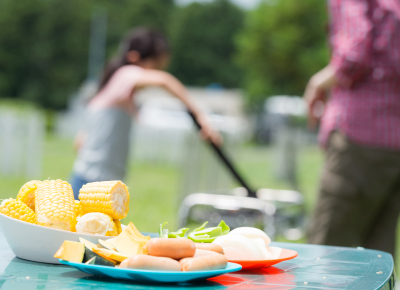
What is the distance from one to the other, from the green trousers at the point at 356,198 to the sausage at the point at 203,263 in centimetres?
152

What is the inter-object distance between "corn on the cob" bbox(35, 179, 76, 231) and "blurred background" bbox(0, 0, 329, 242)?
1.88m

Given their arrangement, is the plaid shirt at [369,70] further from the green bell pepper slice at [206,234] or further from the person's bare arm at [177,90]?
the green bell pepper slice at [206,234]

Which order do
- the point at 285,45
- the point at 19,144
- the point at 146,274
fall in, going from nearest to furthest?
the point at 146,274
the point at 19,144
the point at 285,45

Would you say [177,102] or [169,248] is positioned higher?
[177,102]

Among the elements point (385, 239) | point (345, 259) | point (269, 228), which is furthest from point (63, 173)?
point (345, 259)

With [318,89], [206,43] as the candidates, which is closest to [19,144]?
[318,89]

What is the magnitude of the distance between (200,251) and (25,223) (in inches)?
Answer: 14.3

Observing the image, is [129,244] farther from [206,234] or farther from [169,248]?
[206,234]

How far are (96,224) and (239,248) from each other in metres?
0.31

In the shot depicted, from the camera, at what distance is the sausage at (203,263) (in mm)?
930

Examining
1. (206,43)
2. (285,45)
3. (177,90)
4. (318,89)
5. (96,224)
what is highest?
(206,43)

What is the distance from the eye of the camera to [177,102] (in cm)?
3328

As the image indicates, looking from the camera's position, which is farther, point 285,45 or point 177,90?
point 285,45

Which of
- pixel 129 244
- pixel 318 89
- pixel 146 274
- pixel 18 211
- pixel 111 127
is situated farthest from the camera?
pixel 111 127
